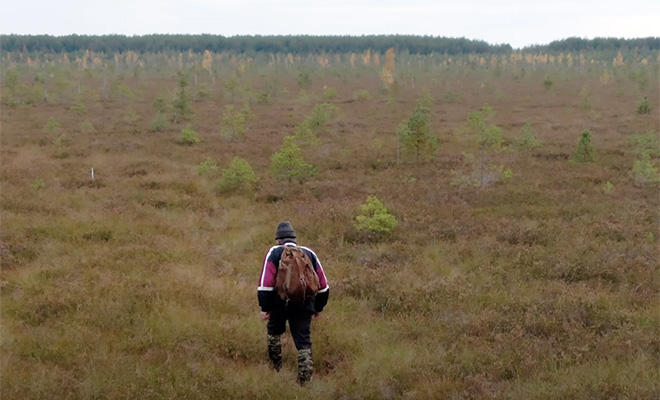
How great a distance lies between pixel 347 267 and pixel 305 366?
4.31 metres

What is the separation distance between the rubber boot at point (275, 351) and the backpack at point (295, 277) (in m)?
0.72

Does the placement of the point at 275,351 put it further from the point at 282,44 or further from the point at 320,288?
the point at 282,44

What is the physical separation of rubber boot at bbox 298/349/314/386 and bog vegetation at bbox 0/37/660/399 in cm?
19

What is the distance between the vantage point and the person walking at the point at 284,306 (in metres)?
6.53

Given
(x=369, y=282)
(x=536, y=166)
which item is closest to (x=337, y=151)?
(x=536, y=166)

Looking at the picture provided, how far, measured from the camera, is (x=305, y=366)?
258 inches

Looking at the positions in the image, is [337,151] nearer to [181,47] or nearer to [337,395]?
[337,395]

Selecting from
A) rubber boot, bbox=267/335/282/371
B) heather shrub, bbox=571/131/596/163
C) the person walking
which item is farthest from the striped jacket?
heather shrub, bbox=571/131/596/163

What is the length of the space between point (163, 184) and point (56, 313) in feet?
35.9

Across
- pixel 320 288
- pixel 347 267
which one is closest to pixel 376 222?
pixel 347 267

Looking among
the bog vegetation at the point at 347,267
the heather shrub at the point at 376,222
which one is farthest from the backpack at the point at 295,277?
the heather shrub at the point at 376,222

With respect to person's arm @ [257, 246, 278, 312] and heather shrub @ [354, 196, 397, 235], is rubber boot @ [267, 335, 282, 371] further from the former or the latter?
heather shrub @ [354, 196, 397, 235]

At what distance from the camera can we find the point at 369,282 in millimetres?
9703

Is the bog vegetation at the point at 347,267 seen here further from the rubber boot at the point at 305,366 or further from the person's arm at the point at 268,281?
the person's arm at the point at 268,281
